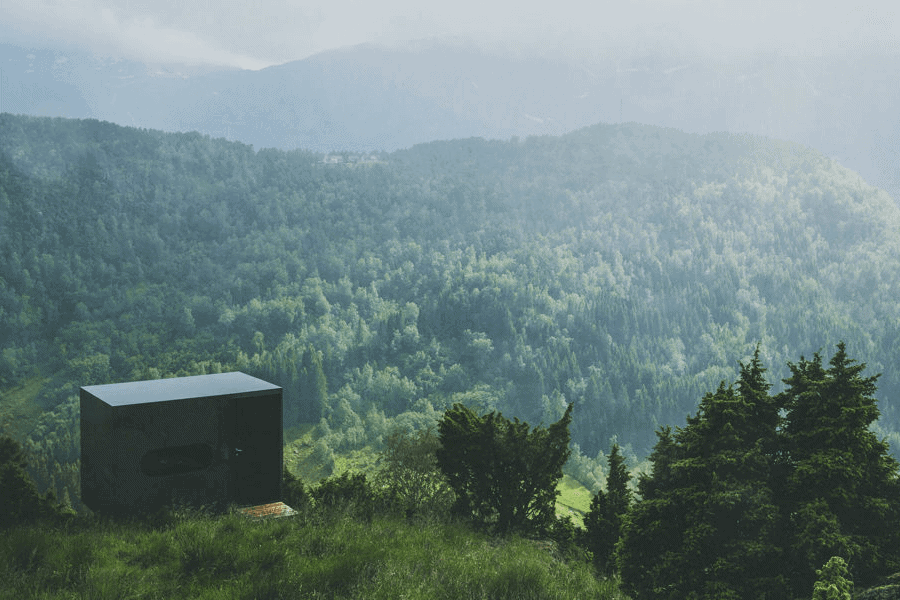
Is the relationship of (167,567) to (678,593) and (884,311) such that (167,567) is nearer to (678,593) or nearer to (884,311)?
(678,593)

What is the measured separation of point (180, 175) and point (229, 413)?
6732 inches

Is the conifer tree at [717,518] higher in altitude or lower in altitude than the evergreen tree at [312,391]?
higher

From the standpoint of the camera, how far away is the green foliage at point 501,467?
1046 centimetres

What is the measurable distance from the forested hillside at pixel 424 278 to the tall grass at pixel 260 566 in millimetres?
76637

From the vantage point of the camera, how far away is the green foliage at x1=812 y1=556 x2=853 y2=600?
4.68 m

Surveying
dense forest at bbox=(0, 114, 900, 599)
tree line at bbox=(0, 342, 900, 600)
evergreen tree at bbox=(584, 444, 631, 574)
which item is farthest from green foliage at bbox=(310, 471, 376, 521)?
dense forest at bbox=(0, 114, 900, 599)

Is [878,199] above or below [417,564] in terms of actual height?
above

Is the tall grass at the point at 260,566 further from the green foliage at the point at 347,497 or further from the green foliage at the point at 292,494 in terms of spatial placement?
the green foliage at the point at 292,494

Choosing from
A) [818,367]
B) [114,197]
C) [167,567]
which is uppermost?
[114,197]

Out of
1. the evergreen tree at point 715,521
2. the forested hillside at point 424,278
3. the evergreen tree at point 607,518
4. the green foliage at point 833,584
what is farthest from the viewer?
the forested hillside at point 424,278

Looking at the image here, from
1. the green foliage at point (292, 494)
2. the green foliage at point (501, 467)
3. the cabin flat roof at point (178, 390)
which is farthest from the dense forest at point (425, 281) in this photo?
the cabin flat roof at point (178, 390)

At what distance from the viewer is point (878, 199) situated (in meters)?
175

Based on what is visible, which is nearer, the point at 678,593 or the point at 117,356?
the point at 678,593

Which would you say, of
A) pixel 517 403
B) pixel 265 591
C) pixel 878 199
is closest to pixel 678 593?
pixel 265 591
